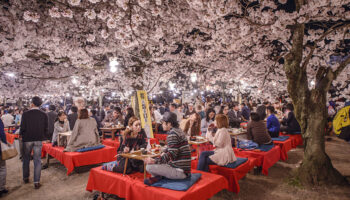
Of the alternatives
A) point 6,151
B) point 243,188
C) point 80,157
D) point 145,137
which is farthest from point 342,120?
point 6,151

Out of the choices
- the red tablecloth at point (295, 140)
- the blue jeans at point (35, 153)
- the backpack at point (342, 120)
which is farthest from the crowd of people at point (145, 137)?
the backpack at point (342, 120)

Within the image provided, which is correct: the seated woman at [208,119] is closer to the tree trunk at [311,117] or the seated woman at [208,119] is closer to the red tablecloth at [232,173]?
the red tablecloth at [232,173]

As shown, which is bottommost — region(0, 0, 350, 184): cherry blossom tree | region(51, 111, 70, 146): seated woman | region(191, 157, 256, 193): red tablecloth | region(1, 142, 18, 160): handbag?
region(191, 157, 256, 193): red tablecloth

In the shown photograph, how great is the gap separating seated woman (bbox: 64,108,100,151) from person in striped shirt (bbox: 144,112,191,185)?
3707 mm

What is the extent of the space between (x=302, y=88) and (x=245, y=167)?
8.12ft

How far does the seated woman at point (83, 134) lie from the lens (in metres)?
6.40

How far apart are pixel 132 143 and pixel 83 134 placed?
2.81 metres

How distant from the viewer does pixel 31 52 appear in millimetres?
9234

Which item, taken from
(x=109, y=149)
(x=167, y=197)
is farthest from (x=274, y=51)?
(x=167, y=197)

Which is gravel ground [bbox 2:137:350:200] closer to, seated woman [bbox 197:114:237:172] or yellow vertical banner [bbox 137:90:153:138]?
seated woman [bbox 197:114:237:172]

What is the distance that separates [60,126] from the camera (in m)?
7.32

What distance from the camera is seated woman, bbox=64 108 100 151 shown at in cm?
640

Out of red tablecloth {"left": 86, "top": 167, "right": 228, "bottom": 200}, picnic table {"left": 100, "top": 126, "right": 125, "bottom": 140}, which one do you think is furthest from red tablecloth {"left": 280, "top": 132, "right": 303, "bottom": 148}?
picnic table {"left": 100, "top": 126, "right": 125, "bottom": 140}

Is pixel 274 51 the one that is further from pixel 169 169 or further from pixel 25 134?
pixel 25 134
